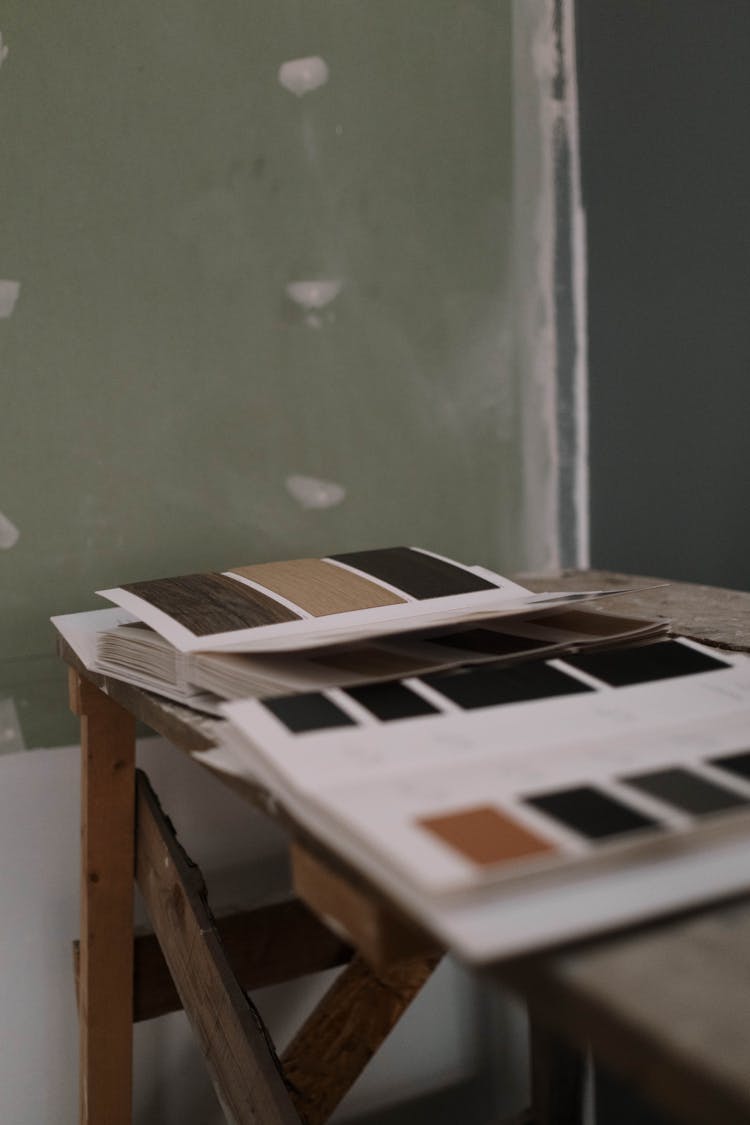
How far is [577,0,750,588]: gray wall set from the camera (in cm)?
106

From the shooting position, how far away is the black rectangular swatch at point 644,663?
21.1 inches

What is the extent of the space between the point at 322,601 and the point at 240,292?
0.52 metres

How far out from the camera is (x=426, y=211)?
1.18 m

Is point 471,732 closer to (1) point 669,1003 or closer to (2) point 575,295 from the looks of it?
(1) point 669,1003

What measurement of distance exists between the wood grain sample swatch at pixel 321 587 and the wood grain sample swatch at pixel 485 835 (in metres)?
0.32

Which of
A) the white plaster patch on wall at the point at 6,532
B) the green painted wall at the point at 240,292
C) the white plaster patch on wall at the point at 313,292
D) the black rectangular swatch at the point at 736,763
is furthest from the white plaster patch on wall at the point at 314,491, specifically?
the black rectangular swatch at the point at 736,763

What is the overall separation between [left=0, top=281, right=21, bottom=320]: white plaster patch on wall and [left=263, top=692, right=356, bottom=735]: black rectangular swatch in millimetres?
664

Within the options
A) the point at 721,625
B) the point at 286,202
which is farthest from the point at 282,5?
the point at 721,625

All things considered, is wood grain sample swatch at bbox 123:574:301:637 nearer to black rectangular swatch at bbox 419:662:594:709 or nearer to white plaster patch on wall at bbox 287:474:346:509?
black rectangular swatch at bbox 419:662:594:709

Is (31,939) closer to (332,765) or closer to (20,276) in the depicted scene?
(20,276)

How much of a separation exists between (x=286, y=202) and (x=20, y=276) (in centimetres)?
Answer: 30

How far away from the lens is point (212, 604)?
68 cm

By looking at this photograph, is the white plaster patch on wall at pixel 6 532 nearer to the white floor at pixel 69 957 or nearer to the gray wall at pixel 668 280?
the white floor at pixel 69 957

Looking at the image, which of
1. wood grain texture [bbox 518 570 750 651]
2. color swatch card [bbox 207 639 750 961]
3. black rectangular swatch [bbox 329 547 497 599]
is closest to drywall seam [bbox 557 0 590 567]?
wood grain texture [bbox 518 570 750 651]
